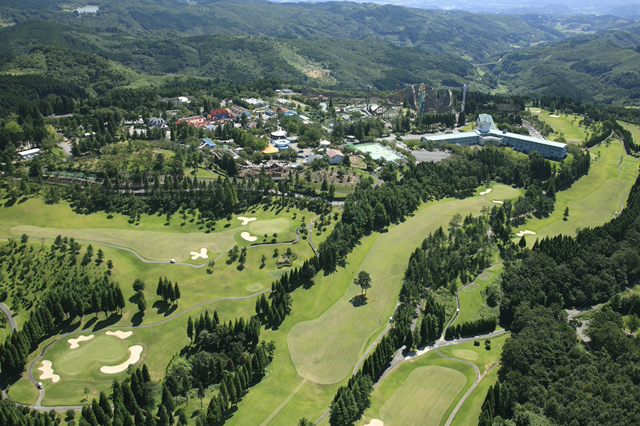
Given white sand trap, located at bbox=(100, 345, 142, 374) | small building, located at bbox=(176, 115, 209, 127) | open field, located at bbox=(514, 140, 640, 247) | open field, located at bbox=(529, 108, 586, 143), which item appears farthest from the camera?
open field, located at bbox=(529, 108, 586, 143)

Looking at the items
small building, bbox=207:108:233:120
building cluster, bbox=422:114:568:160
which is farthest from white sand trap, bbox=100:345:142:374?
building cluster, bbox=422:114:568:160

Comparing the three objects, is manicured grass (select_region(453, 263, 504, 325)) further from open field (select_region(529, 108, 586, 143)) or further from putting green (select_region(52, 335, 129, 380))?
open field (select_region(529, 108, 586, 143))

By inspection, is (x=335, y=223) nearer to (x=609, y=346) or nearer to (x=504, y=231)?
(x=504, y=231)

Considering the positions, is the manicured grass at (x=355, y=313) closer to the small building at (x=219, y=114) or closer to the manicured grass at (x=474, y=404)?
the manicured grass at (x=474, y=404)

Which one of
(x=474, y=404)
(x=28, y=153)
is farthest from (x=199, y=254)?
(x=28, y=153)

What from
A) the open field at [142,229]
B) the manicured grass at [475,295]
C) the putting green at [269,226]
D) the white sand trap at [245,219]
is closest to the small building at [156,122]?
the open field at [142,229]

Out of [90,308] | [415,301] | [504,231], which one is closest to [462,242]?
[504,231]
